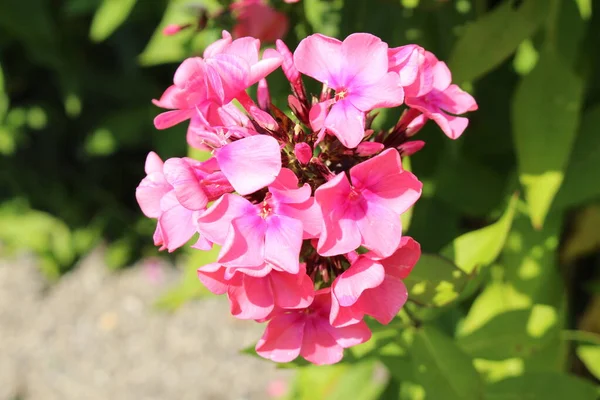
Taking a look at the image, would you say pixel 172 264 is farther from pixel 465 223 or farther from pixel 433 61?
pixel 433 61

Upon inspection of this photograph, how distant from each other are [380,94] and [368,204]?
0.14 meters

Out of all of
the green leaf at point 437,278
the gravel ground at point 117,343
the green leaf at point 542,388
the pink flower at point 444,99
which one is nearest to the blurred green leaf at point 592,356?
the green leaf at point 542,388

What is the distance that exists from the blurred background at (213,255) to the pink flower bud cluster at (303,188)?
20 centimetres

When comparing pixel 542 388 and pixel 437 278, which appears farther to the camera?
pixel 542 388

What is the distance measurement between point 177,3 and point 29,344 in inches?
85.3

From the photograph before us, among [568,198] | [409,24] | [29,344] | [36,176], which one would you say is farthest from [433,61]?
[29,344]

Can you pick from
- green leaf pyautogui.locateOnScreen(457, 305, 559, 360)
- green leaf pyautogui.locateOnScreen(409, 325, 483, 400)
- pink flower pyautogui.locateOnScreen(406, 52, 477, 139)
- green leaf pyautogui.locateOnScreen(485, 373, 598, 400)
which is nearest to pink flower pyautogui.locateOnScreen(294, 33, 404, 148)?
pink flower pyautogui.locateOnScreen(406, 52, 477, 139)

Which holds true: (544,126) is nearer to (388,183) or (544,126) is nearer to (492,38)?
(492,38)

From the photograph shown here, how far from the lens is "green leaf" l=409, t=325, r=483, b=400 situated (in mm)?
1103

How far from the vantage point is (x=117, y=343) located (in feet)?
10.00

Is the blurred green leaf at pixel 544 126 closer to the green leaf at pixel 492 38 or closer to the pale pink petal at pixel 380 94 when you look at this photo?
the green leaf at pixel 492 38

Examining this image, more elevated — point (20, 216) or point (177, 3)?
point (177, 3)

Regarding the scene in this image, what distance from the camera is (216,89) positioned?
2.83 ft

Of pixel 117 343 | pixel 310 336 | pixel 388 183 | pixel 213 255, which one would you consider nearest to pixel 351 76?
pixel 388 183
